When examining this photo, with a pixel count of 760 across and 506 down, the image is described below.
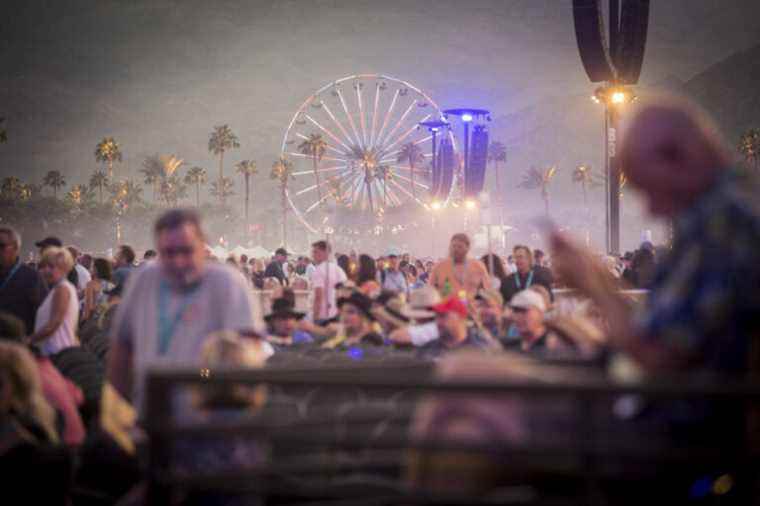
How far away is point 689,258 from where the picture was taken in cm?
265

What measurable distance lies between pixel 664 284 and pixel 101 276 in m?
11.6

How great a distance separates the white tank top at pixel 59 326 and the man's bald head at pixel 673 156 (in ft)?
20.0

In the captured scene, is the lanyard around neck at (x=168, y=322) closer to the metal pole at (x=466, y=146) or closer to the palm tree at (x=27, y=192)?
the metal pole at (x=466, y=146)

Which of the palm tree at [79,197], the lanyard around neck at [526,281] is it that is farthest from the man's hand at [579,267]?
the palm tree at [79,197]

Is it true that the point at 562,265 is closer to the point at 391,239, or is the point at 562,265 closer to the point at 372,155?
the point at 372,155

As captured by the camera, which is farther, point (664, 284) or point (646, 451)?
point (664, 284)

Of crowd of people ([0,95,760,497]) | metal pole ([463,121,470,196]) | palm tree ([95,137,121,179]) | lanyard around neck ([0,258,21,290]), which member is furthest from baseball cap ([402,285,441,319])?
palm tree ([95,137,121,179])

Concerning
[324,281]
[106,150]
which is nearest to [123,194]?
[106,150]

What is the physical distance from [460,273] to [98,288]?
16.0 ft

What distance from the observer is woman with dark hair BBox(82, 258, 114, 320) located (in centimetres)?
1315

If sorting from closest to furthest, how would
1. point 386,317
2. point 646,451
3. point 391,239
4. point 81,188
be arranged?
point 646,451
point 386,317
point 81,188
point 391,239

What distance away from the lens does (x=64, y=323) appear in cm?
812

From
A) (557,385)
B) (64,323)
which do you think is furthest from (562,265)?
(64,323)

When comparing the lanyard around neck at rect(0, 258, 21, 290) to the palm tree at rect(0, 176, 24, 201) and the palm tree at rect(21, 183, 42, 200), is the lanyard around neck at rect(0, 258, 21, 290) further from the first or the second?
the palm tree at rect(21, 183, 42, 200)
